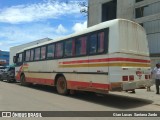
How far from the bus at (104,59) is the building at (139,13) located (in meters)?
12.8

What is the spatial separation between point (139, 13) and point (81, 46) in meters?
17.3

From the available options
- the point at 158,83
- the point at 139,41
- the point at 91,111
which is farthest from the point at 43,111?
the point at 158,83

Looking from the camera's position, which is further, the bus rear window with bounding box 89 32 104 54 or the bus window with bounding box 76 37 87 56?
the bus window with bounding box 76 37 87 56

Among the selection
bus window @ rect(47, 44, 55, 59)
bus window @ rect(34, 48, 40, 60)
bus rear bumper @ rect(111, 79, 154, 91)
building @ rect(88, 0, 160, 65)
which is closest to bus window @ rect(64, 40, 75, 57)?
bus window @ rect(47, 44, 55, 59)

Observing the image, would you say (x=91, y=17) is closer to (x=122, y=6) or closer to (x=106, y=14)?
(x=106, y=14)

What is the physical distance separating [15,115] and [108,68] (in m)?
4.29

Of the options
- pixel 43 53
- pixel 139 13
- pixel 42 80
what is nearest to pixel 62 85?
pixel 42 80

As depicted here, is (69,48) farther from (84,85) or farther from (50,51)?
(50,51)

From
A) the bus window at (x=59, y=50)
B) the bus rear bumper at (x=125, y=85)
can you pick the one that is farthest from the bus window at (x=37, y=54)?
the bus rear bumper at (x=125, y=85)

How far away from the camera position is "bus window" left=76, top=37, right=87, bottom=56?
1424 centimetres

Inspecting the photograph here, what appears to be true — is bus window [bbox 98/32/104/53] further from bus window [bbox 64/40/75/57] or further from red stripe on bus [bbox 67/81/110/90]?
bus window [bbox 64/40/75/57]

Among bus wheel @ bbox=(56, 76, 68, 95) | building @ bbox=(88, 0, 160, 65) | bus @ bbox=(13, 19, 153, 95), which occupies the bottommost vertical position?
bus wheel @ bbox=(56, 76, 68, 95)

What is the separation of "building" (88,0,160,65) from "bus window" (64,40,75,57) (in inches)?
503

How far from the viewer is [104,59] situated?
1266 cm
